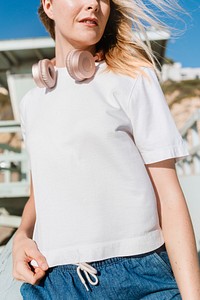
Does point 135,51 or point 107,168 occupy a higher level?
point 135,51

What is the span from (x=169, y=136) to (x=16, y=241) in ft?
1.56

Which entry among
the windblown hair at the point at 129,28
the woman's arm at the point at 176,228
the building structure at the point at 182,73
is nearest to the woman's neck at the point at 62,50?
the windblown hair at the point at 129,28

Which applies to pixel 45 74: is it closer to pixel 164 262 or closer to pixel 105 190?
pixel 105 190

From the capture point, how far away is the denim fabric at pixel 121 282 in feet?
3.01

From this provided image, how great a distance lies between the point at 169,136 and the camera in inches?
38.6

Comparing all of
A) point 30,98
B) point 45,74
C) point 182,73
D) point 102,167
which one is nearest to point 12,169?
point 30,98

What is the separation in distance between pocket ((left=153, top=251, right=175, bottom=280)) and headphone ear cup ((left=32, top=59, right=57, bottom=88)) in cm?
49

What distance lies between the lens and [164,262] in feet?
3.18

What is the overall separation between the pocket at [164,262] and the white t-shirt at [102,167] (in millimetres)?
27

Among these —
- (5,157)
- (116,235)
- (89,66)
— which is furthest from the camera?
(5,157)

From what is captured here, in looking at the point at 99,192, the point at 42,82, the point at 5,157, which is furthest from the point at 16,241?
the point at 5,157

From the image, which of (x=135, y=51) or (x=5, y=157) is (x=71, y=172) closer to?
(x=135, y=51)

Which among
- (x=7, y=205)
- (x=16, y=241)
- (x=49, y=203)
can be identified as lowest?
(x=7, y=205)

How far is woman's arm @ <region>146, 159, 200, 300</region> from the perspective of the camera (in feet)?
2.92
